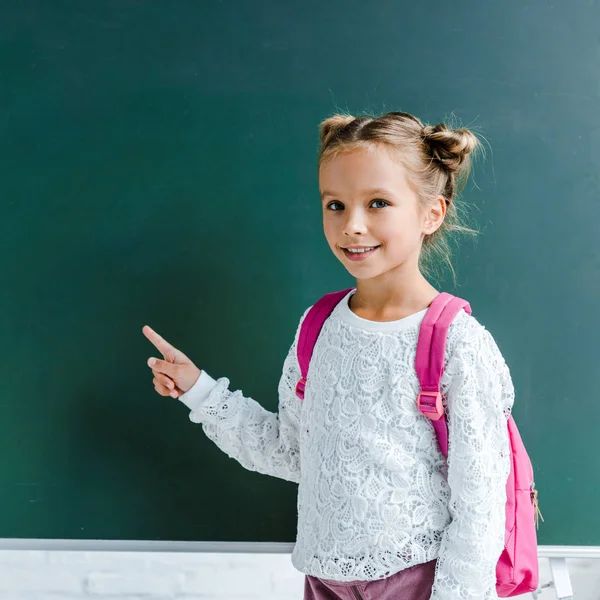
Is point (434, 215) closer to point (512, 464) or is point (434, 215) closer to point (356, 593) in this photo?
point (512, 464)

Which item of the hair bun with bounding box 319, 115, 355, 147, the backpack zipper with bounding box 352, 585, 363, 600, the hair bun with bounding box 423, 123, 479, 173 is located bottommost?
the backpack zipper with bounding box 352, 585, 363, 600

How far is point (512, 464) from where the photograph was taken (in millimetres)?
1201

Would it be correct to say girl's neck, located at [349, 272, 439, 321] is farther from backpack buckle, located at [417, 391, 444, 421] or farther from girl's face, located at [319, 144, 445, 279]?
backpack buckle, located at [417, 391, 444, 421]

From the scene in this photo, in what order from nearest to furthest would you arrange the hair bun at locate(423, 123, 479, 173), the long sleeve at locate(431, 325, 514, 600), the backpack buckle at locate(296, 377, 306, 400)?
the long sleeve at locate(431, 325, 514, 600) → the hair bun at locate(423, 123, 479, 173) → the backpack buckle at locate(296, 377, 306, 400)

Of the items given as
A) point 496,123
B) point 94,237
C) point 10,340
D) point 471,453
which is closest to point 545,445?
point 471,453

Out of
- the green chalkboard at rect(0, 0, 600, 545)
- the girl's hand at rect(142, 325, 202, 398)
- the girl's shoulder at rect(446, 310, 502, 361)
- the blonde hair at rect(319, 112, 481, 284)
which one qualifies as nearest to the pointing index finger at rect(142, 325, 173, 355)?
the girl's hand at rect(142, 325, 202, 398)

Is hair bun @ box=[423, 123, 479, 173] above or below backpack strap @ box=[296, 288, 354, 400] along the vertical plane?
above

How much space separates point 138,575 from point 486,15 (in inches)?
58.5

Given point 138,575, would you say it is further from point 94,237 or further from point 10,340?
point 94,237

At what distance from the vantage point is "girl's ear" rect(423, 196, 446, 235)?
4.00 ft

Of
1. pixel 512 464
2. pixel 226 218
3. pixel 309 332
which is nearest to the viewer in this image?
pixel 512 464

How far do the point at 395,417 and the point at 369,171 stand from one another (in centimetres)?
40

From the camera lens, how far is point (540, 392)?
5.29ft

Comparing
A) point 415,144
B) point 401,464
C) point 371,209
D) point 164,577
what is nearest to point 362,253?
point 371,209
